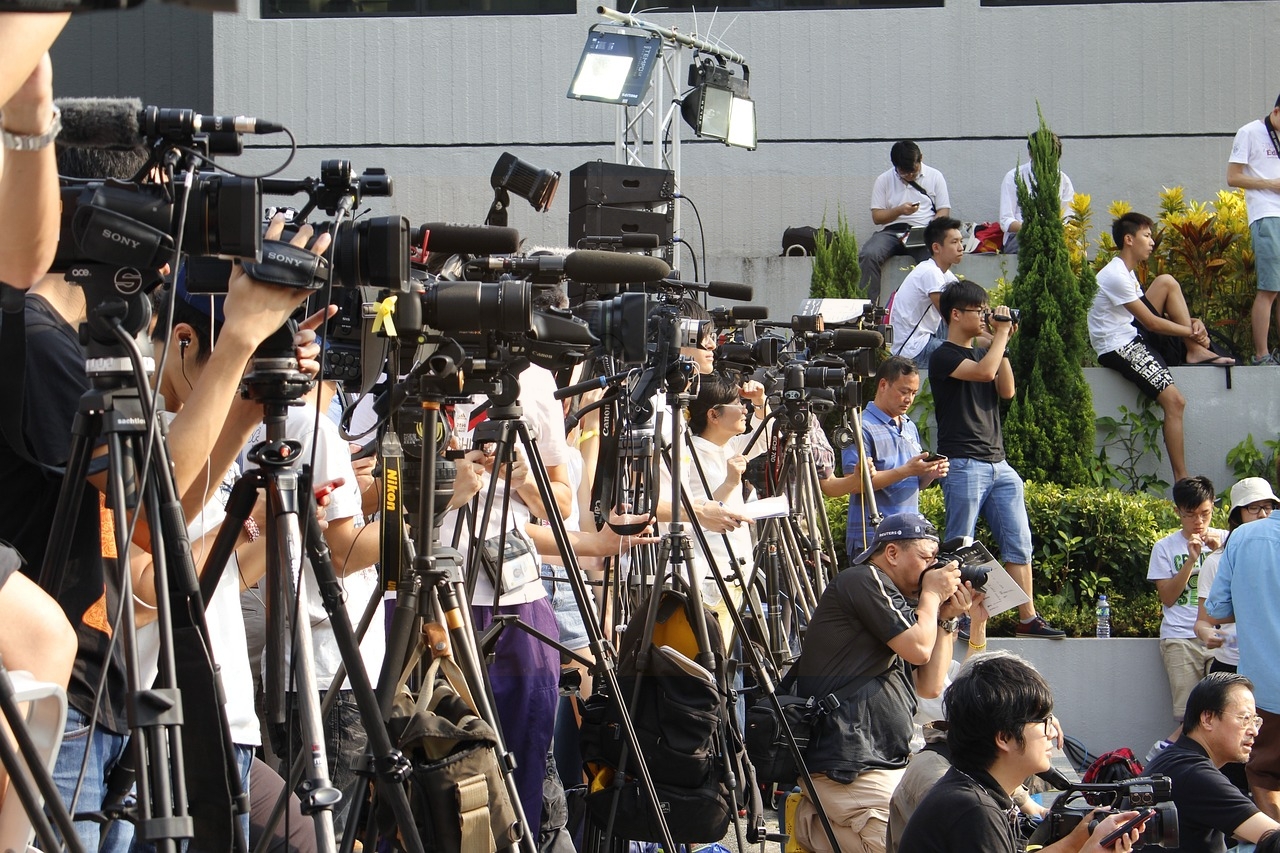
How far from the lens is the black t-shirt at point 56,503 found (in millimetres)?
2248

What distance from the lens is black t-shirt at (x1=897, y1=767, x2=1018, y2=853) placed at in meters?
3.35

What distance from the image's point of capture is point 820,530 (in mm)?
6996

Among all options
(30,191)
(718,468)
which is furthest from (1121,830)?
(718,468)

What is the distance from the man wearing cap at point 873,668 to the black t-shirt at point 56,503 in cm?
284

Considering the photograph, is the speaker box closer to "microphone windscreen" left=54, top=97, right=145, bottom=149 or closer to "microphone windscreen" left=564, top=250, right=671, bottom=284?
"microphone windscreen" left=564, top=250, right=671, bottom=284

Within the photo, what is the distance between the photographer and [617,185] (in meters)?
6.36

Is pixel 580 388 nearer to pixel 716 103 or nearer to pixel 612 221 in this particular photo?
pixel 612 221

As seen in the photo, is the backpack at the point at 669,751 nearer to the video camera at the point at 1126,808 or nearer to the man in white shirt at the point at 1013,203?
the video camera at the point at 1126,808

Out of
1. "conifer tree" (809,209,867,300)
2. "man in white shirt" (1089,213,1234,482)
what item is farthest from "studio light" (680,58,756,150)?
"man in white shirt" (1089,213,1234,482)

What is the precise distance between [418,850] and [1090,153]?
412 inches

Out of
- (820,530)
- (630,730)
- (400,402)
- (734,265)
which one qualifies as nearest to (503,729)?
(630,730)

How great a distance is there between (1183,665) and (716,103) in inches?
173

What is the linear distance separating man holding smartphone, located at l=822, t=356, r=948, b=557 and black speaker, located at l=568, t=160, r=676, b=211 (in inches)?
60.8

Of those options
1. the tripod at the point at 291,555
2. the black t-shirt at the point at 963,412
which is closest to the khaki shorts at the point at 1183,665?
the black t-shirt at the point at 963,412
